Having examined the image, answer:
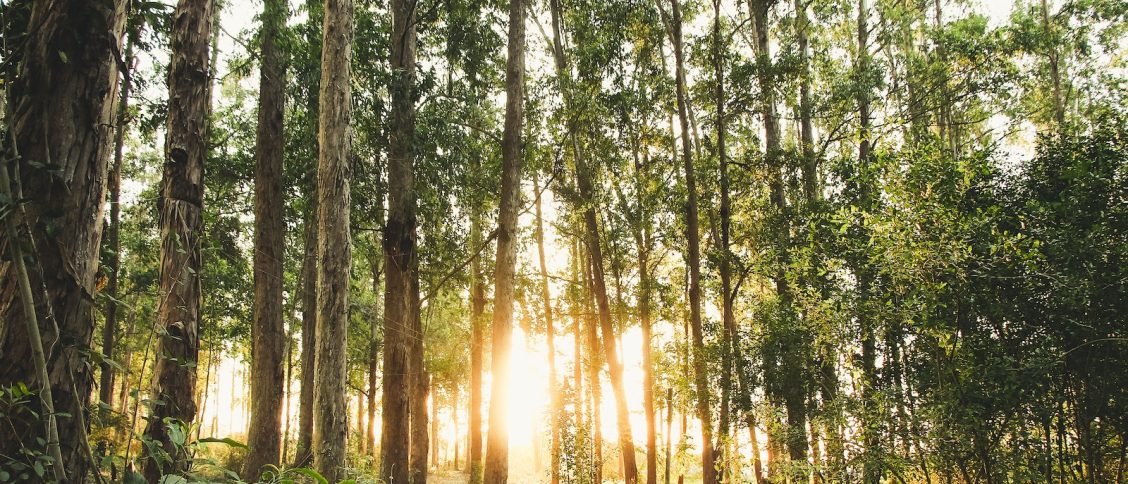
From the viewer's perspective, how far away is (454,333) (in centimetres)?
2516

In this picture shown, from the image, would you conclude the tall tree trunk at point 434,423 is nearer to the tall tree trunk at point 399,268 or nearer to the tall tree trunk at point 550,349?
the tall tree trunk at point 550,349

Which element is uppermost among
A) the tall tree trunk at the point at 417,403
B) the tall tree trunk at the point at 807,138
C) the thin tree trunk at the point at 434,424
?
the tall tree trunk at the point at 807,138

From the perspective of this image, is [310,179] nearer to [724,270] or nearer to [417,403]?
[417,403]

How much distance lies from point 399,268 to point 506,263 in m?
2.11

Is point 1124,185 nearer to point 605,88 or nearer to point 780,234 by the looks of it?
point 780,234

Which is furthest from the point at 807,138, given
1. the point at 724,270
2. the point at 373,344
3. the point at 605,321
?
the point at 373,344

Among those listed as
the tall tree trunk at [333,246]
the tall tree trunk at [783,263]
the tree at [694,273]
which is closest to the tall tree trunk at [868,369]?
the tall tree trunk at [783,263]

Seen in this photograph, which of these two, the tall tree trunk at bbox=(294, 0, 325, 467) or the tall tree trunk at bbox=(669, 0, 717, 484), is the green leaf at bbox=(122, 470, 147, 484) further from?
the tall tree trunk at bbox=(669, 0, 717, 484)

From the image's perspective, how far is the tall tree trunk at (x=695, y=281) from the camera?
1105cm

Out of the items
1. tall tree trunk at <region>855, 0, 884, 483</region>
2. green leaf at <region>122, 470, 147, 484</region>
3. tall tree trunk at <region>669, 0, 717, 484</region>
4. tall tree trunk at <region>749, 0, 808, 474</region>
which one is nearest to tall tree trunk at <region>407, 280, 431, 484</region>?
tall tree trunk at <region>669, 0, 717, 484</region>

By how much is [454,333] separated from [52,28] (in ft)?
79.0

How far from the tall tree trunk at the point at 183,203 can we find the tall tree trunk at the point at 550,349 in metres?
9.13

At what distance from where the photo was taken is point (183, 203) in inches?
144

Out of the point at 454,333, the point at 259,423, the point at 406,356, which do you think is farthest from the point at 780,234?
the point at 454,333
